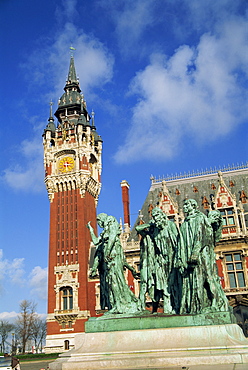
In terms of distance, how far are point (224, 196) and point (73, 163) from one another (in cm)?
2264

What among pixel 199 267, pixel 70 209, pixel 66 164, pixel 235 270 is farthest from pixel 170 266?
pixel 66 164

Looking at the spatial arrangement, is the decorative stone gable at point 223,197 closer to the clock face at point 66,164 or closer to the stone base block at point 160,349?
the clock face at point 66,164

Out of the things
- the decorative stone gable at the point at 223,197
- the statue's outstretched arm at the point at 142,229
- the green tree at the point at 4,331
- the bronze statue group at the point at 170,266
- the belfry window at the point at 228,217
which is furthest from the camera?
the green tree at the point at 4,331

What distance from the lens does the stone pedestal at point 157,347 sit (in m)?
7.82

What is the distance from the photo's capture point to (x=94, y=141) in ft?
188

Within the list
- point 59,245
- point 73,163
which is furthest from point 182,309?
point 73,163

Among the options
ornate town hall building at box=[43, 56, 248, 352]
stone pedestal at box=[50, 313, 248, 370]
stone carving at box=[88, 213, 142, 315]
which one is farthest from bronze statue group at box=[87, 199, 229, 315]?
ornate town hall building at box=[43, 56, 248, 352]

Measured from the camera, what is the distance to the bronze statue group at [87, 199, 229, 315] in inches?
386

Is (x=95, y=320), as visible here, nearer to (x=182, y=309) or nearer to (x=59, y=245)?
(x=182, y=309)

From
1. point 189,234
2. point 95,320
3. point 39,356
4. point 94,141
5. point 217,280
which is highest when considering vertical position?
point 94,141

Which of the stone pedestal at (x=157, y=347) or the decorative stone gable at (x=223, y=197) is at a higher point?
the decorative stone gable at (x=223, y=197)

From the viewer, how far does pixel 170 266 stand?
10906 mm

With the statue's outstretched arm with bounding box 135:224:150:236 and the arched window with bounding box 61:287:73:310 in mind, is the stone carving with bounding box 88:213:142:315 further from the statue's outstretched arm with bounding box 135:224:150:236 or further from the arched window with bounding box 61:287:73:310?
the arched window with bounding box 61:287:73:310

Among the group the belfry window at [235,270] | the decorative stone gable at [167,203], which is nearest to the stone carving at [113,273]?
the belfry window at [235,270]
